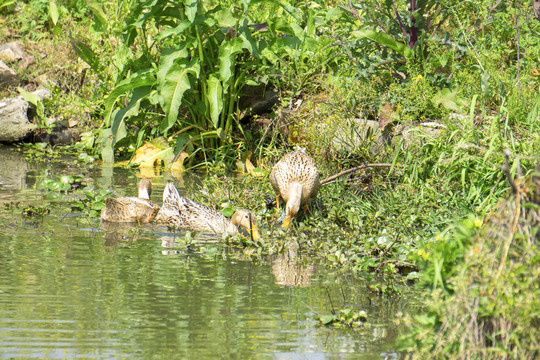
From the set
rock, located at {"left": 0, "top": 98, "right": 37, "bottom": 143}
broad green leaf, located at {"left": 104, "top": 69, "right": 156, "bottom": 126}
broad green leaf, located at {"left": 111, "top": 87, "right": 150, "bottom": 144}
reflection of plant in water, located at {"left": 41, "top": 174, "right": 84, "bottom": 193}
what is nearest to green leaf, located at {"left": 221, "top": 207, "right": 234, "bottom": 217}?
reflection of plant in water, located at {"left": 41, "top": 174, "right": 84, "bottom": 193}

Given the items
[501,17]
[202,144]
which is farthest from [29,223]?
[501,17]

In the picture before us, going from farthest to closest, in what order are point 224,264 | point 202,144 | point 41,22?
point 41,22 → point 202,144 → point 224,264

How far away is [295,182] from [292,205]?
0.30 meters

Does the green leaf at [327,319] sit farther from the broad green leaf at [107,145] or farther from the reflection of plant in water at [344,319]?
the broad green leaf at [107,145]

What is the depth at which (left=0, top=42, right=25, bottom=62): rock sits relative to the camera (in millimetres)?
13492

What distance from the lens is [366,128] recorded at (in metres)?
8.43

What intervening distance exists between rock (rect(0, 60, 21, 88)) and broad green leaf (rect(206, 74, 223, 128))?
5022 millimetres

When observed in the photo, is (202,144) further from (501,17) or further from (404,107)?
(501,17)

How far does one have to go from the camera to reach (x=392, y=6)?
8.59m

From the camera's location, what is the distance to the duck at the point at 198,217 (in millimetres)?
7117

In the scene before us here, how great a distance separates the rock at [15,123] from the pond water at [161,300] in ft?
15.8

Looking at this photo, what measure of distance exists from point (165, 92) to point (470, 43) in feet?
12.0

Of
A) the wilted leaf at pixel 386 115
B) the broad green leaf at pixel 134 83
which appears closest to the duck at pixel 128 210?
the broad green leaf at pixel 134 83

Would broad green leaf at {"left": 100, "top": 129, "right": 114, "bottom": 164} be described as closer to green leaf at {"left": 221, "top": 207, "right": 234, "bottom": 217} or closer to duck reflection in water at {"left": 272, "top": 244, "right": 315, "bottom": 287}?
green leaf at {"left": 221, "top": 207, "right": 234, "bottom": 217}
